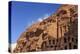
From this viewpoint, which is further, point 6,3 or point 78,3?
point 78,3

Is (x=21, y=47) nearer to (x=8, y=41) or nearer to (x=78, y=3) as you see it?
(x=8, y=41)

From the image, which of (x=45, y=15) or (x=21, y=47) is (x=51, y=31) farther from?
(x=21, y=47)

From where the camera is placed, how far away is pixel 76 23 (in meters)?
1.83

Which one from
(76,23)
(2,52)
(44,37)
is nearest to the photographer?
(2,52)

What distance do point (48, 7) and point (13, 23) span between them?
0.35m

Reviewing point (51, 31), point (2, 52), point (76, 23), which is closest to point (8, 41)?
point (2, 52)

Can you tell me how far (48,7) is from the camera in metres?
1.73

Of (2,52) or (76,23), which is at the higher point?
(76,23)

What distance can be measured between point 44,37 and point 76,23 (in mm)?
344

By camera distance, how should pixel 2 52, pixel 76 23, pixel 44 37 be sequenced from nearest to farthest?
pixel 2 52 → pixel 44 37 → pixel 76 23

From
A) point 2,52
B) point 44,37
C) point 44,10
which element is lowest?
point 2,52

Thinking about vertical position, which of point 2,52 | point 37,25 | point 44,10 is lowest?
point 2,52

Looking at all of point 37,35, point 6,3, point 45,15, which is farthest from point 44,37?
point 6,3

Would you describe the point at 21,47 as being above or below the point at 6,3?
below
